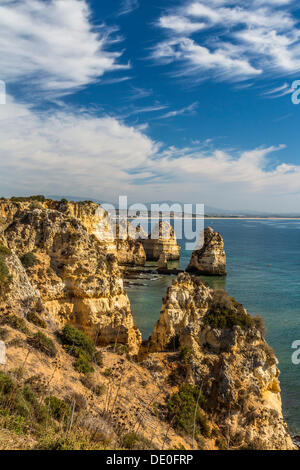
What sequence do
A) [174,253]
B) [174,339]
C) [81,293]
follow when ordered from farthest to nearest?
[174,253] < [81,293] < [174,339]

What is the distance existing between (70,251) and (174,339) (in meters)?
7.46

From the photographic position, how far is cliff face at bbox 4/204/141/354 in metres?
18.1

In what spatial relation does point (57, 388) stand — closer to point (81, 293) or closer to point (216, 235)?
point (81, 293)

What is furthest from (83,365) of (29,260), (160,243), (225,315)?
(160,243)

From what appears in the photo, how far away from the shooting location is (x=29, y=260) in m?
18.0

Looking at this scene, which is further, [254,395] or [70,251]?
[70,251]

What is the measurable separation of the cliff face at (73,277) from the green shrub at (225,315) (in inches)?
220

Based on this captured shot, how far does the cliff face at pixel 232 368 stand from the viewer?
10453 mm

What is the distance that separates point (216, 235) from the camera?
60.1 metres

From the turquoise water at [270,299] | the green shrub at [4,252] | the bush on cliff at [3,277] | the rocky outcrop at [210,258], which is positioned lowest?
the turquoise water at [270,299]

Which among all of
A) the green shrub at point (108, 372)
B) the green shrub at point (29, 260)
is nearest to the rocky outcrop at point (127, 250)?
the green shrub at point (29, 260)

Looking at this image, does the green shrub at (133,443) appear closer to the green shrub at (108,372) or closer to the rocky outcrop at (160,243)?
the green shrub at (108,372)

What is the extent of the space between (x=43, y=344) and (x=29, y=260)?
24.7 ft

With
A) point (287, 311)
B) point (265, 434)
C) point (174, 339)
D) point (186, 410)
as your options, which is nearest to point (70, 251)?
point (174, 339)
